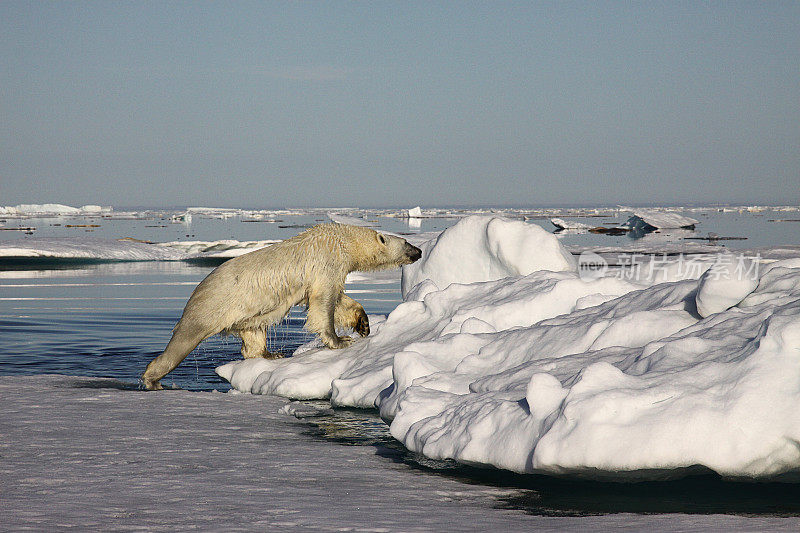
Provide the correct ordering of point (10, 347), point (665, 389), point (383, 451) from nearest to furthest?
1. point (665, 389)
2. point (383, 451)
3. point (10, 347)

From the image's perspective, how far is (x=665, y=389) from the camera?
140 inches

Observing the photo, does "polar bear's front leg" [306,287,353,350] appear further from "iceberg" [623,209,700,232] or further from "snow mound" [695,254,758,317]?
"iceberg" [623,209,700,232]

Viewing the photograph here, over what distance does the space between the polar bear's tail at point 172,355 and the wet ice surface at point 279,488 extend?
63.8 inches

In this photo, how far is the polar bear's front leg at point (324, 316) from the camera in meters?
7.32

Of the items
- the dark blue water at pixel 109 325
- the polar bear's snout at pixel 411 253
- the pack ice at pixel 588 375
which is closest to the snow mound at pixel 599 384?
the pack ice at pixel 588 375

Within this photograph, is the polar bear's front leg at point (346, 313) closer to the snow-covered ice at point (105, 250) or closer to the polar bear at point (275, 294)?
the polar bear at point (275, 294)

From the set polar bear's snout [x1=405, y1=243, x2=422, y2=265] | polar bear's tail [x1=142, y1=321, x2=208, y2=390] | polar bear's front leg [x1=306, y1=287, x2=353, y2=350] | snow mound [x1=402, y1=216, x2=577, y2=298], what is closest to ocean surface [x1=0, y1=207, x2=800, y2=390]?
polar bear's tail [x1=142, y1=321, x2=208, y2=390]

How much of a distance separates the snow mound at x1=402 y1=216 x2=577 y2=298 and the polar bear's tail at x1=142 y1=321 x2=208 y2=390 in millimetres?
3373

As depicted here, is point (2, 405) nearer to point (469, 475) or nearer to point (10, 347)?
point (469, 475)

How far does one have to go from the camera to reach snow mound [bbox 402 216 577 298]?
9.60 meters

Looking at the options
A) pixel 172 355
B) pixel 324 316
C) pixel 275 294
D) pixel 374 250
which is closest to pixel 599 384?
pixel 324 316

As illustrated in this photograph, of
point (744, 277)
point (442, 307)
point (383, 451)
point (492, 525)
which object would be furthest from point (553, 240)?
point (492, 525)

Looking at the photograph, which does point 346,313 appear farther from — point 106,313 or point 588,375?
point 106,313

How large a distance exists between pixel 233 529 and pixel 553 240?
A: 7.48 metres
